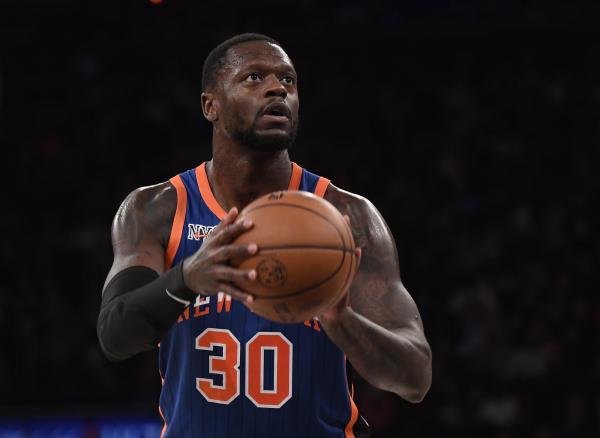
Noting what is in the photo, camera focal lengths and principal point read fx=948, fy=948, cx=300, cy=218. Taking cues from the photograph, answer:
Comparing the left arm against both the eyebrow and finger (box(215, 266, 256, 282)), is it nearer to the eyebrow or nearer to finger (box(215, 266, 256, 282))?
finger (box(215, 266, 256, 282))

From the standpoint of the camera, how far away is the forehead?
3.84 m

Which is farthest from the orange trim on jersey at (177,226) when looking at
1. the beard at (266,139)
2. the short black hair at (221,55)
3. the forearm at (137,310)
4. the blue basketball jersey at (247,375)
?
the short black hair at (221,55)

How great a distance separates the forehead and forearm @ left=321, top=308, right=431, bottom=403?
1190mm

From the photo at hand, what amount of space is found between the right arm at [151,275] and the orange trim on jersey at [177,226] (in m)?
0.02

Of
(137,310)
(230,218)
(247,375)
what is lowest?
(247,375)

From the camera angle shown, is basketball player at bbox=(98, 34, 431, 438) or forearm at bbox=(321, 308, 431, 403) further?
basketball player at bbox=(98, 34, 431, 438)

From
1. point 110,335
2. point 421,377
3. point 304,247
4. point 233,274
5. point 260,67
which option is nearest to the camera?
point 233,274

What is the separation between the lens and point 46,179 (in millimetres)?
11367

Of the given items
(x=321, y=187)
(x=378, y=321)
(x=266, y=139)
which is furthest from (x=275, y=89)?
(x=378, y=321)

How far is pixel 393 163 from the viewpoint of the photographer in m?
12.1

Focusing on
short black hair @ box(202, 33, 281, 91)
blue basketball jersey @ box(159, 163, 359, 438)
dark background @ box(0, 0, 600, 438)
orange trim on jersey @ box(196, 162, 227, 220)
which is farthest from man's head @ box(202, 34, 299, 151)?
dark background @ box(0, 0, 600, 438)

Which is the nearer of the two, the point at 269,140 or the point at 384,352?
the point at 384,352

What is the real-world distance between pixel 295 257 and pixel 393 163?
9342 mm

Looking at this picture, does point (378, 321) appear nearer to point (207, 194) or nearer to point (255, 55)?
point (207, 194)
